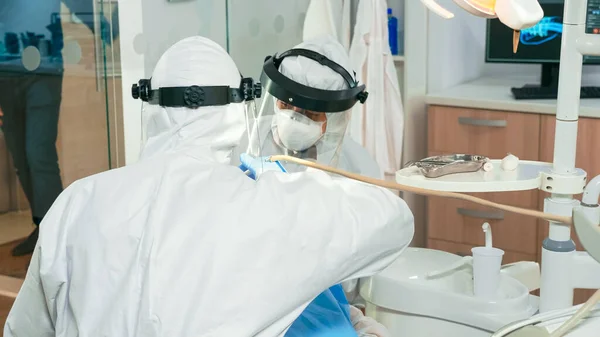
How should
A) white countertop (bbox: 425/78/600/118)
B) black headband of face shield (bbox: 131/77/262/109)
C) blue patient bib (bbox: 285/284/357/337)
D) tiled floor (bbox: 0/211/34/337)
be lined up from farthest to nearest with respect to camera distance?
white countertop (bbox: 425/78/600/118), tiled floor (bbox: 0/211/34/337), black headband of face shield (bbox: 131/77/262/109), blue patient bib (bbox: 285/284/357/337)

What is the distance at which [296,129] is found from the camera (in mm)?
2100

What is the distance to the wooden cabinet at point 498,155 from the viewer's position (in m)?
3.13

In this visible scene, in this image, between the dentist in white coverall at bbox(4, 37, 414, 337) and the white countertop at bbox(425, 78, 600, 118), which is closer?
the dentist in white coverall at bbox(4, 37, 414, 337)

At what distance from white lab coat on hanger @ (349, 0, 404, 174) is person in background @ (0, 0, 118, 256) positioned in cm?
113

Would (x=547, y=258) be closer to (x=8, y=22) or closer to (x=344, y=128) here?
(x=344, y=128)

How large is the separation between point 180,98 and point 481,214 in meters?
A: 2.06

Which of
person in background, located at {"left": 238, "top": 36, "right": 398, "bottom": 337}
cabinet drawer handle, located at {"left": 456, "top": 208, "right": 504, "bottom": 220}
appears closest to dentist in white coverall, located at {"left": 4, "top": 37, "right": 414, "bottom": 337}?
person in background, located at {"left": 238, "top": 36, "right": 398, "bottom": 337}

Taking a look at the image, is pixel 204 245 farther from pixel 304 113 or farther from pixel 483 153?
pixel 483 153

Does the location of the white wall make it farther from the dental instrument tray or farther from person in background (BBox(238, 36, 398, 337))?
the dental instrument tray

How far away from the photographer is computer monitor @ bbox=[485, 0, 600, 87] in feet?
11.0

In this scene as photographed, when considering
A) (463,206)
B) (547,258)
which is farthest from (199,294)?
(463,206)

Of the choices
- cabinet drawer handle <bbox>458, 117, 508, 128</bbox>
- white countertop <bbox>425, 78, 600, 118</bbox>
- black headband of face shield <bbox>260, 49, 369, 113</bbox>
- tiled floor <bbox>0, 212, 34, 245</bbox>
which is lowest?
tiled floor <bbox>0, 212, 34, 245</bbox>

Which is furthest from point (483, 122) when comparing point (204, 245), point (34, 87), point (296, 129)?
point (204, 245)

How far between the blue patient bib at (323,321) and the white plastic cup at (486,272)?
432 millimetres
